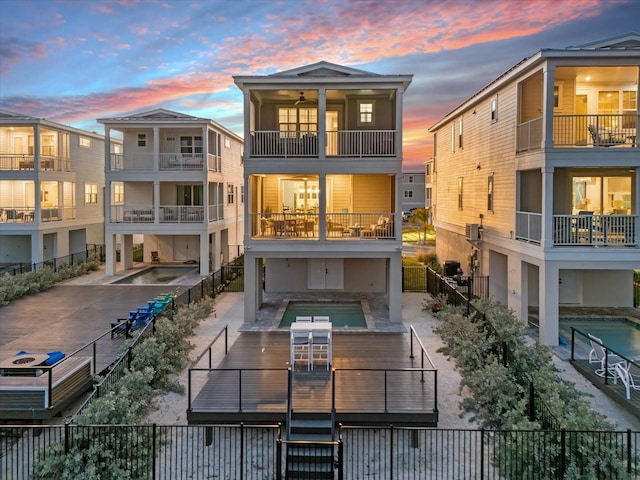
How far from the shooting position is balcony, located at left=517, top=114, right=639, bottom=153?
1595cm

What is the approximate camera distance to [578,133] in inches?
661

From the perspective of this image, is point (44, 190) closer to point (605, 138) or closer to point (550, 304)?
point (550, 304)

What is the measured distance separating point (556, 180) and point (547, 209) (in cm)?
371

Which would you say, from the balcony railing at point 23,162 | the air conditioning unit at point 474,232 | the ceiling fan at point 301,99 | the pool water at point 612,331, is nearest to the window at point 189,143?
the balcony railing at point 23,162

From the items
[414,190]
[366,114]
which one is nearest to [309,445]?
[366,114]

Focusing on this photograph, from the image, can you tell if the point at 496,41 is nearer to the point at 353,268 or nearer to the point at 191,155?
the point at 353,268

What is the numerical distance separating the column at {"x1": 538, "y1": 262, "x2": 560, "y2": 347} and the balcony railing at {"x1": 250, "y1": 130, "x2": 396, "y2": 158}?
678 cm

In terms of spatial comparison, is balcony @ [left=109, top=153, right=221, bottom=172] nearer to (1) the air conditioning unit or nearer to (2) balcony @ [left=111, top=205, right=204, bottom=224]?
Answer: (2) balcony @ [left=111, top=205, right=204, bottom=224]

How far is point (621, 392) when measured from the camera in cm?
1102

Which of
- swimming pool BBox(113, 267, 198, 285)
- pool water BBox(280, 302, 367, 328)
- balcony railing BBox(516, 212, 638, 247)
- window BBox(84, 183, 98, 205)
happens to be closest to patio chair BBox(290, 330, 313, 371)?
pool water BBox(280, 302, 367, 328)

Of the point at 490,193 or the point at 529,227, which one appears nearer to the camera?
the point at 529,227

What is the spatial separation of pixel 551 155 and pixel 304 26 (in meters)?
14.9

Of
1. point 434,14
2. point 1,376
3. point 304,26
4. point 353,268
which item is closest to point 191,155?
point 304,26

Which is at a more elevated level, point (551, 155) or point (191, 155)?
point (191, 155)
